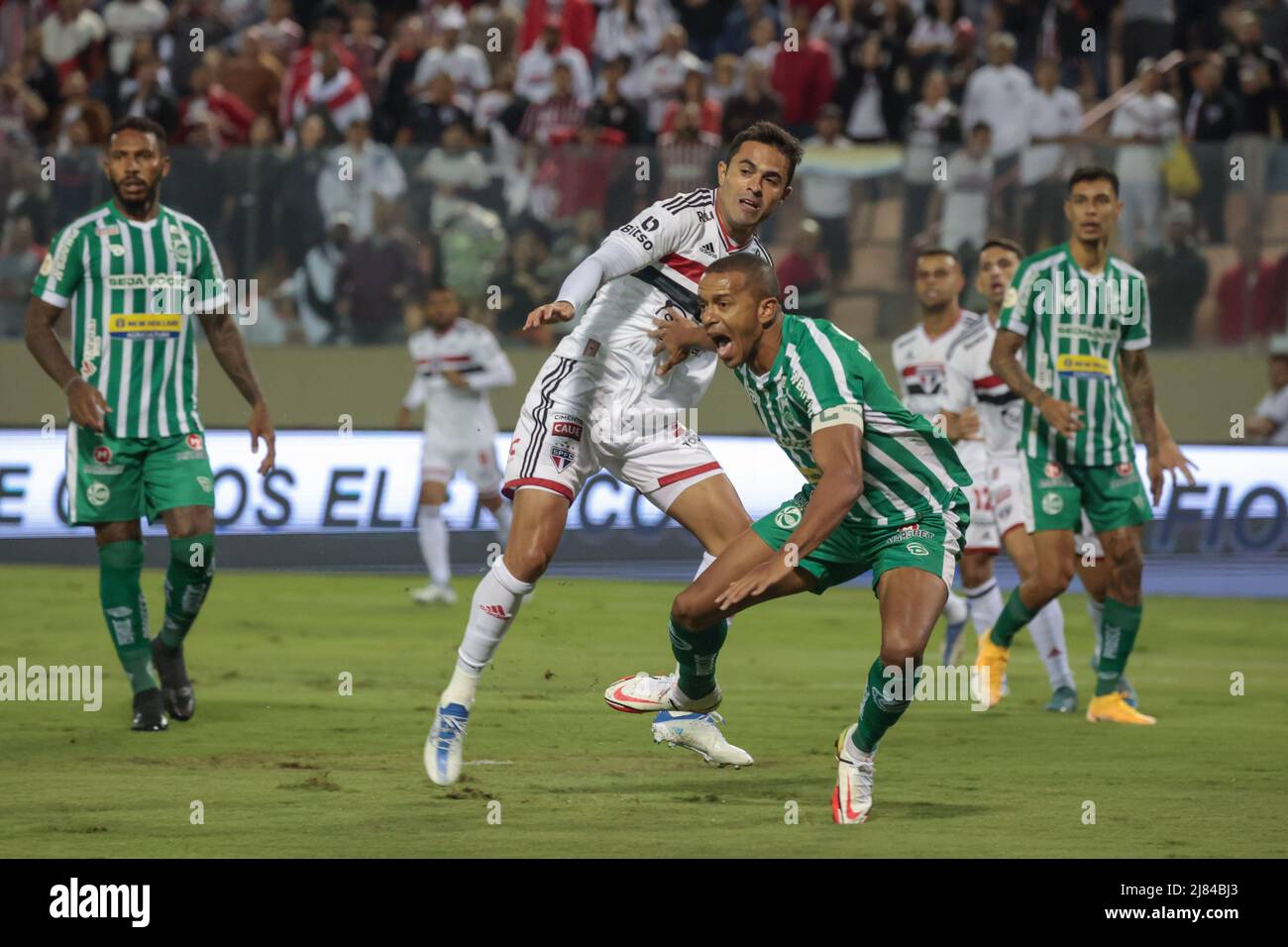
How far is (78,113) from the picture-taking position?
57.8 ft

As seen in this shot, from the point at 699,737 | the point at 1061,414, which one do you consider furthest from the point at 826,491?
the point at 1061,414

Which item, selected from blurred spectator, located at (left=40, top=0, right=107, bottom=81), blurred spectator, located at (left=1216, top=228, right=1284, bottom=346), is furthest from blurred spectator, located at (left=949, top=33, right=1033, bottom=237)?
blurred spectator, located at (left=40, top=0, right=107, bottom=81)

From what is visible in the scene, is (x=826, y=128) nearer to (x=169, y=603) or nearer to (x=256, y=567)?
(x=256, y=567)

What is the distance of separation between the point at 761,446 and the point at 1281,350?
3.93 meters

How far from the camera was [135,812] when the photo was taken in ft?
21.1

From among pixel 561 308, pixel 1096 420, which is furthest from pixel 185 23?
pixel 561 308

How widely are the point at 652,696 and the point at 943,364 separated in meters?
4.00

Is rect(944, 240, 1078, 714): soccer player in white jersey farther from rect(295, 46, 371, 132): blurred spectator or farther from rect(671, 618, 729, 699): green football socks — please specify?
rect(295, 46, 371, 132): blurred spectator

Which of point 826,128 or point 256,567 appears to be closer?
point 256,567

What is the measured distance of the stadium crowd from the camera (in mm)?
15156

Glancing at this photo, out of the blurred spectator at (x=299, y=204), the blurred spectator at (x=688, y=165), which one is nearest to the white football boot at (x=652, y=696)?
the blurred spectator at (x=688, y=165)

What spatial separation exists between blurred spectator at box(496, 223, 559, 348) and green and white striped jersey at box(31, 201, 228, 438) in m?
7.25

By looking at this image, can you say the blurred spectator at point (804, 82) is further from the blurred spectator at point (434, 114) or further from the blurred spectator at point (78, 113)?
the blurred spectator at point (78, 113)

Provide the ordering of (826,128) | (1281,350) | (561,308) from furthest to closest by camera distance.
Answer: (826,128), (1281,350), (561,308)
